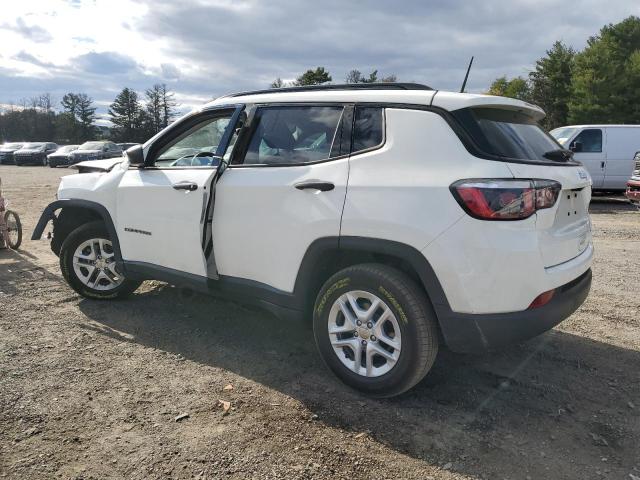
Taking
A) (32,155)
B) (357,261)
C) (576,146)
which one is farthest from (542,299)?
(32,155)

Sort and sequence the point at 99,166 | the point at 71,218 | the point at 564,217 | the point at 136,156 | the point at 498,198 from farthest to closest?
the point at 71,218 → the point at 99,166 → the point at 136,156 → the point at 564,217 → the point at 498,198

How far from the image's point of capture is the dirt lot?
2.60 metres

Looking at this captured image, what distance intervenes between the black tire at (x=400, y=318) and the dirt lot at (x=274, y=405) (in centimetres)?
15

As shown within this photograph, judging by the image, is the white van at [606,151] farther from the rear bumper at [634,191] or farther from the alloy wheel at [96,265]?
the alloy wheel at [96,265]

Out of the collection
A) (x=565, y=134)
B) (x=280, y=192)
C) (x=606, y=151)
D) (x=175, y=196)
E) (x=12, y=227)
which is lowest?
(x=12, y=227)

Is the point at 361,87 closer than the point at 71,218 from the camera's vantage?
Yes

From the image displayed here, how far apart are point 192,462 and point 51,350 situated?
74.2 inches

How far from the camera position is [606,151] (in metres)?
12.9

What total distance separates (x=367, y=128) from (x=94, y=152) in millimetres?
29735

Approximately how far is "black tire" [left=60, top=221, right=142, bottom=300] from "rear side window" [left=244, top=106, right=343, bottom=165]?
1.89 m

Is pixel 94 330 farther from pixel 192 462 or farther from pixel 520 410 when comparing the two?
pixel 520 410

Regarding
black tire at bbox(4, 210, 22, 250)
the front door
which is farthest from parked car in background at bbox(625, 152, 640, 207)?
black tire at bbox(4, 210, 22, 250)

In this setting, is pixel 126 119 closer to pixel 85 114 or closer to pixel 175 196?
pixel 85 114

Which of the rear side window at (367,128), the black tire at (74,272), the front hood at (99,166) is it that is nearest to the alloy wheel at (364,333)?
the rear side window at (367,128)
